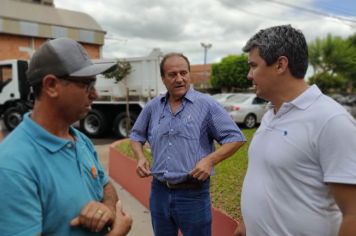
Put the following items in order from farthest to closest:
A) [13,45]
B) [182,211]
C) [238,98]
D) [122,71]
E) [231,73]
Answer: [231,73], [13,45], [238,98], [122,71], [182,211]

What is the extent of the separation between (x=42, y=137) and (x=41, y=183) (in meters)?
0.18

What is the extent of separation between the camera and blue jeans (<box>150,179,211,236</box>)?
2.77 metres

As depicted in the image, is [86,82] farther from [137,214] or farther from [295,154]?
[137,214]

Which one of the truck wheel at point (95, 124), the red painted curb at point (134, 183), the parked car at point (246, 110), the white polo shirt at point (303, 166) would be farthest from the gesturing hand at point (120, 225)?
the parked car at point (246, 110)

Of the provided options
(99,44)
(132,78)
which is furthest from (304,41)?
(99,44)

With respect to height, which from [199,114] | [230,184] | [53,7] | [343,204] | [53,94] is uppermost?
[53,7]

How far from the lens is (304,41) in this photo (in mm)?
1881

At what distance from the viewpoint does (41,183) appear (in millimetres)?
A: 1358

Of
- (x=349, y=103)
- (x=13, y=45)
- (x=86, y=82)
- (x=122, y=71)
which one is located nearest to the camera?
(x=86, y=82)

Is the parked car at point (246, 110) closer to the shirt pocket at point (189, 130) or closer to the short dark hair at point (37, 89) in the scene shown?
the shirt pocket at point (189, 130)

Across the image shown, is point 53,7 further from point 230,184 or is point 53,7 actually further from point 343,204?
point 343,204

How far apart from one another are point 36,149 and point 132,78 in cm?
1074

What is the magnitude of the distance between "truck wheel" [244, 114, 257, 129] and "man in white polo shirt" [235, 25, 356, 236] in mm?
12448

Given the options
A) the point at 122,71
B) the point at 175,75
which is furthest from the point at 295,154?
the point at 122,71
